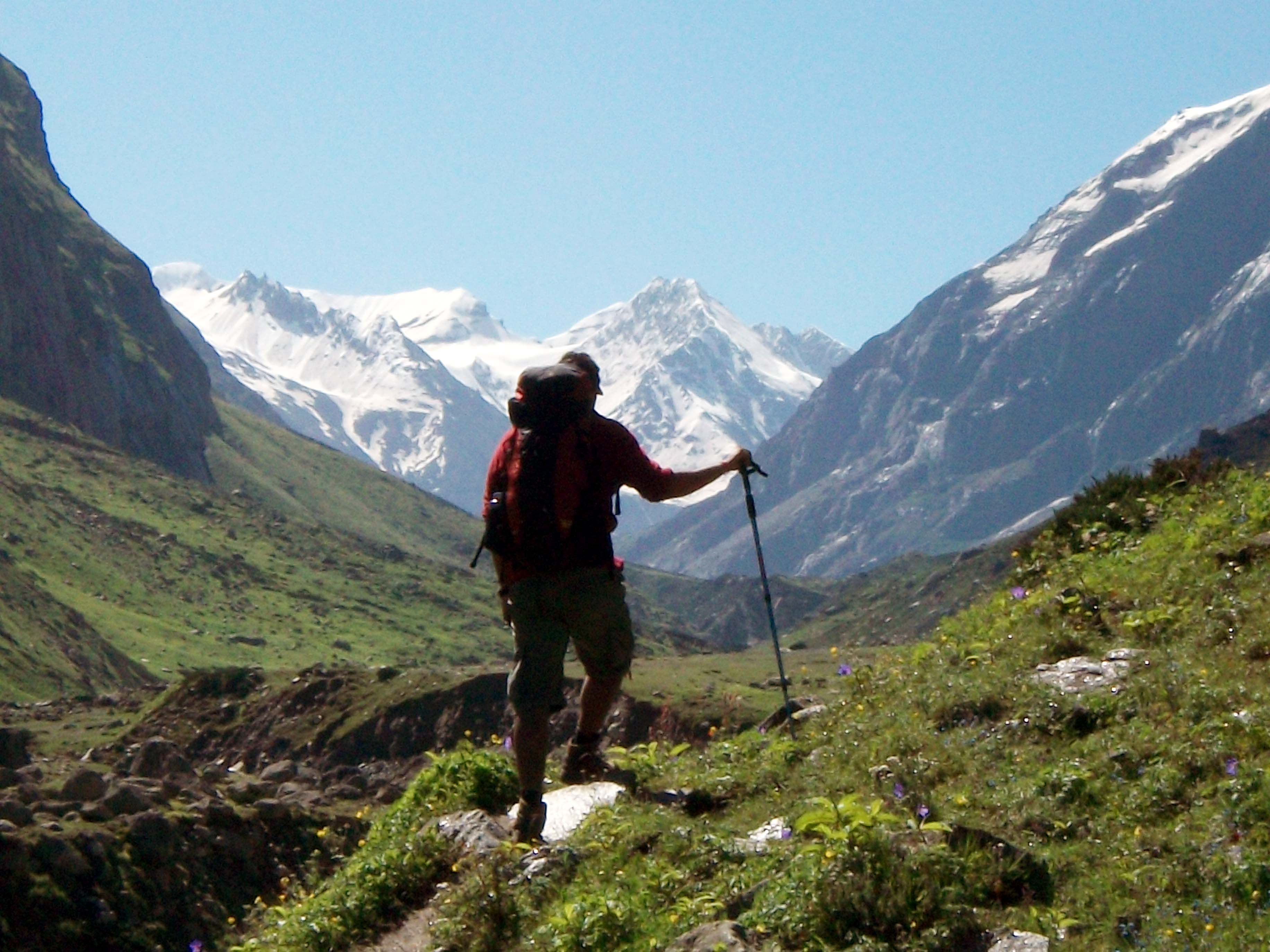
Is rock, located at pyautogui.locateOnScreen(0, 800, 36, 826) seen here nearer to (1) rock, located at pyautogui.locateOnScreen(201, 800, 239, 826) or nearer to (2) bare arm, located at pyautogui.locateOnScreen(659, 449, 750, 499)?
(1) rock, located at pyautogui.locateOnScreen(201, 800, 239, 826)

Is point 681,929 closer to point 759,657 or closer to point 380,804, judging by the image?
point 380,804

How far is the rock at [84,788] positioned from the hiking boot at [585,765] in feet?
31.7

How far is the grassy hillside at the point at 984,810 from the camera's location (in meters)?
7.38

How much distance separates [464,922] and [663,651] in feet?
412

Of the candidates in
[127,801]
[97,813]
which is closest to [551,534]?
[97,813]

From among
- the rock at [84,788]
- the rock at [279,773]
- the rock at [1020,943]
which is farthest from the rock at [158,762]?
the rock at [1020,943]

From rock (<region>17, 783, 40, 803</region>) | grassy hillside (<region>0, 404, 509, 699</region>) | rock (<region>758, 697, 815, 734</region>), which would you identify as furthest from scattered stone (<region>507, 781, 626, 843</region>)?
grassy hillside (<region>0, 404, 509, 699</region>)

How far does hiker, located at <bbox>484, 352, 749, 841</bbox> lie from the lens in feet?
31.2

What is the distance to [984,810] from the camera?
27.7 feet

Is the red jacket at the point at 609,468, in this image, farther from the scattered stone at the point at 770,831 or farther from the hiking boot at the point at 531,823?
the scattered stone at the point at 770,831

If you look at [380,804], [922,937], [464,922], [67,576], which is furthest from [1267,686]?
[67,576]

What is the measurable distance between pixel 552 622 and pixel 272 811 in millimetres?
11600

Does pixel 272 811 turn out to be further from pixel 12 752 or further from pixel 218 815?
pixel 12 752

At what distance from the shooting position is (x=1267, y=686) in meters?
9.12
